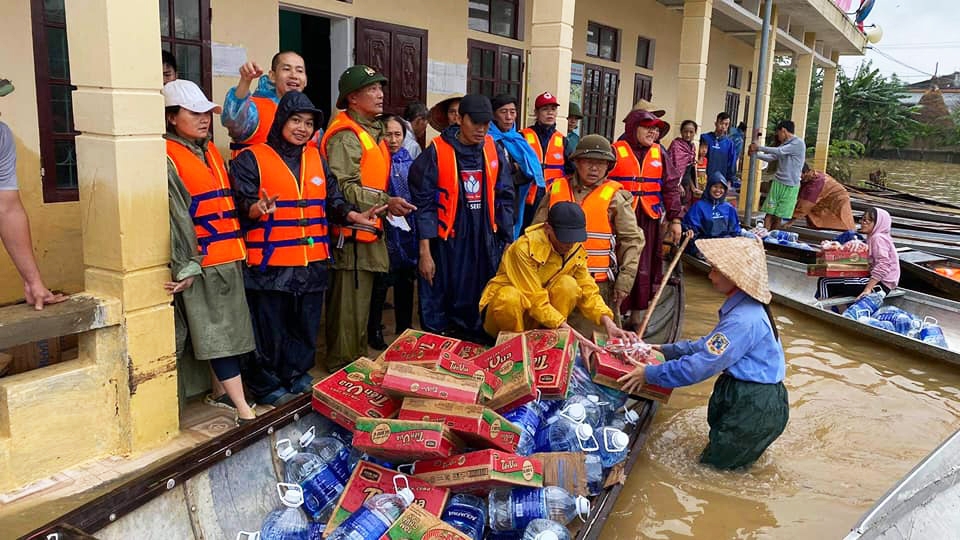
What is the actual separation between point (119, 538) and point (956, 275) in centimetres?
941

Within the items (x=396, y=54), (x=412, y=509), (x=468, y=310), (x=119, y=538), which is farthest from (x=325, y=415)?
(x=396, y=54)

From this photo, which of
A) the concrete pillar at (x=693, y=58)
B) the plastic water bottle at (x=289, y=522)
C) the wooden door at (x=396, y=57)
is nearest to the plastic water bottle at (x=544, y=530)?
the plastic water bottle at (x=289, y=522)

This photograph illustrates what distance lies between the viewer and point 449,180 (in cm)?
498

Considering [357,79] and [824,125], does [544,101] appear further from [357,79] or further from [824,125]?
[824,125]

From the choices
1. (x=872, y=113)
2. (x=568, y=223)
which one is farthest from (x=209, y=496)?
(x=872, y=113)

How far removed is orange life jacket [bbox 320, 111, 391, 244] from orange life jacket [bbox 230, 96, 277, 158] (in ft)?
1.13

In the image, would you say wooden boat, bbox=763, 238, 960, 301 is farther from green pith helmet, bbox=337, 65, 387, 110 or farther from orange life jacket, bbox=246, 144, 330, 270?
orange life jacket, bbox=246, 144, 330, 270

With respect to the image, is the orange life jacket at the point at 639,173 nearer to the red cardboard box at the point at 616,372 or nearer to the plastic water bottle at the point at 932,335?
the red cardboard box at the point at 616,372

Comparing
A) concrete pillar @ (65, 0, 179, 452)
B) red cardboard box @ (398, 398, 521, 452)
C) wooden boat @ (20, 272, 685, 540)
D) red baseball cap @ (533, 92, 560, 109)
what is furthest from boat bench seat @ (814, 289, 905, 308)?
concrete pillar @ (65, 0, 179, 452)

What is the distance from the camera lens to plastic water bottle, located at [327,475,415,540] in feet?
9.38

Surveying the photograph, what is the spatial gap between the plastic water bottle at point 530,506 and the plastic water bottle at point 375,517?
0.39m

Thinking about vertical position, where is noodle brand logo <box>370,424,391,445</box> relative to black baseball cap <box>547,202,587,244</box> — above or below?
below

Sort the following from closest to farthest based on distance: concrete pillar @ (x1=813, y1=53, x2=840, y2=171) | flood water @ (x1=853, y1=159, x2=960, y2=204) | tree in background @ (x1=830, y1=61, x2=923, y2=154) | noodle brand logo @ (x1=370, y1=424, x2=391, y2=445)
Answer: noodle brand logo @ (x1=370, y1=424, x2=391, y2=445), concrete pillar @ (x1=813, y1=53, x2=840, y2=171), flood water @ (x1=853, y1=159, x2=960, y2=204), tree in background @ (x1=830, y1=61, x2=923, y2=154)

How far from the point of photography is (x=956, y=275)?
28.9 ft
